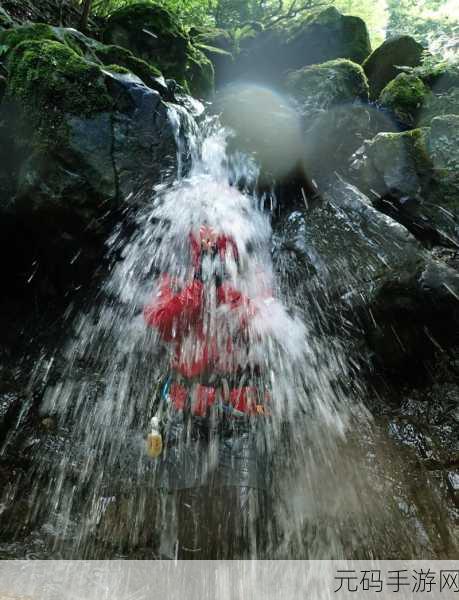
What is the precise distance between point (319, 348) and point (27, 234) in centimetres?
413

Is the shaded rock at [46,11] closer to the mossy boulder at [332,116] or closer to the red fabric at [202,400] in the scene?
the mossy boulder at [332,116]

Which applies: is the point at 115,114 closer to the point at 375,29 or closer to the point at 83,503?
the point at 83,503

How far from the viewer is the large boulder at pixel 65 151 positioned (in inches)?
175

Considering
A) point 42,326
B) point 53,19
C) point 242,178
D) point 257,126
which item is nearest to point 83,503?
point 42,326

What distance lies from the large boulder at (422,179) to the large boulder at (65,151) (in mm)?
4011

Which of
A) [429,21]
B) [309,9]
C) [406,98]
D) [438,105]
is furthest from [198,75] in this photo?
[309,9]

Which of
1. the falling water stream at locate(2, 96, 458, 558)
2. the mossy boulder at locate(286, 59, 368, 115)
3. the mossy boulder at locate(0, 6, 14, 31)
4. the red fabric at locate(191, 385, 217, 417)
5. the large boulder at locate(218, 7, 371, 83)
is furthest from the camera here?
the large boulder at locate(218, 7, 371, 83)

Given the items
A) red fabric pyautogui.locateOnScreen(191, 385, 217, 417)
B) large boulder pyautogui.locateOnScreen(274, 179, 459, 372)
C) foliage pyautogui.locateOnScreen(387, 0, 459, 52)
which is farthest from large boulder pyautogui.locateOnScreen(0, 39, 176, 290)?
foliage pyautogui.locateOnScreen(387, 0, 459, 52)

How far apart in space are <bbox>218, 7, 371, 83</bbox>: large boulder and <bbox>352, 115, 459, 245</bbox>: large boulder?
16.5ft

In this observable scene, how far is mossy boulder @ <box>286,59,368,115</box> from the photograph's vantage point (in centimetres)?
725

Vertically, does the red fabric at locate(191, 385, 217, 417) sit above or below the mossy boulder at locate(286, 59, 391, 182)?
below

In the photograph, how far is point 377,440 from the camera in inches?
149

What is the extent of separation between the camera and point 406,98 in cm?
801

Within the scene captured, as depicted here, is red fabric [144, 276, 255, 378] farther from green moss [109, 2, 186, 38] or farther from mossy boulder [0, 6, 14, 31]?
green moss [109, 2, 186, 38]
